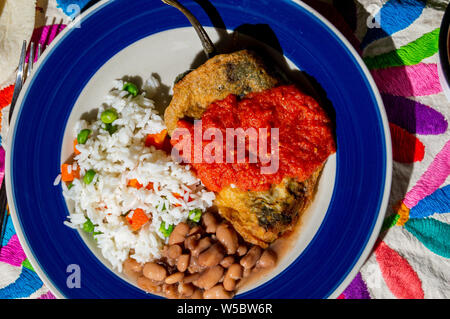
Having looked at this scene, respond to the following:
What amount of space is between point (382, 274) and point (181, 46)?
3.06 metres

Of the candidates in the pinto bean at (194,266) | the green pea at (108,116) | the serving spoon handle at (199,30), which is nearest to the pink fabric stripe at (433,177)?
the pinto bean at (194,266)

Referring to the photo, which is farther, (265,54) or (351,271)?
(265,54)

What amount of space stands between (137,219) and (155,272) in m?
0.57

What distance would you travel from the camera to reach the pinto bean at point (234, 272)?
354 cm

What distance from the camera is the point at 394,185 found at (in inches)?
155

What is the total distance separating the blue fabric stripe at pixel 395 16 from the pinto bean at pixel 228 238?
2.30 metres

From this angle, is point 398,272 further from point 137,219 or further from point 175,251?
point 137,219

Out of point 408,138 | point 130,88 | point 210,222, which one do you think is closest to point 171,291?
point 210,222

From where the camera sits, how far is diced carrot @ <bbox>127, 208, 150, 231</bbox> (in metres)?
3.87

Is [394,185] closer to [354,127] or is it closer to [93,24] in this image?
[354,127]

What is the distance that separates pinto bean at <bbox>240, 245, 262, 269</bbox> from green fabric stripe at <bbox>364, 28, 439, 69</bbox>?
7.11 feet

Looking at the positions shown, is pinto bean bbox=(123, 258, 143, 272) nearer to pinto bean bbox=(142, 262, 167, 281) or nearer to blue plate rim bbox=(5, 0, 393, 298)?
pinto bean bbox=(142, 262, 167, 281)

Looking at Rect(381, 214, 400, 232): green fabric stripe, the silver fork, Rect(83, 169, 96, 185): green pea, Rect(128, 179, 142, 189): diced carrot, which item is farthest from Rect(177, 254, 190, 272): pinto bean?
Rect(381, 214, 400, 232): green fabric stripe
